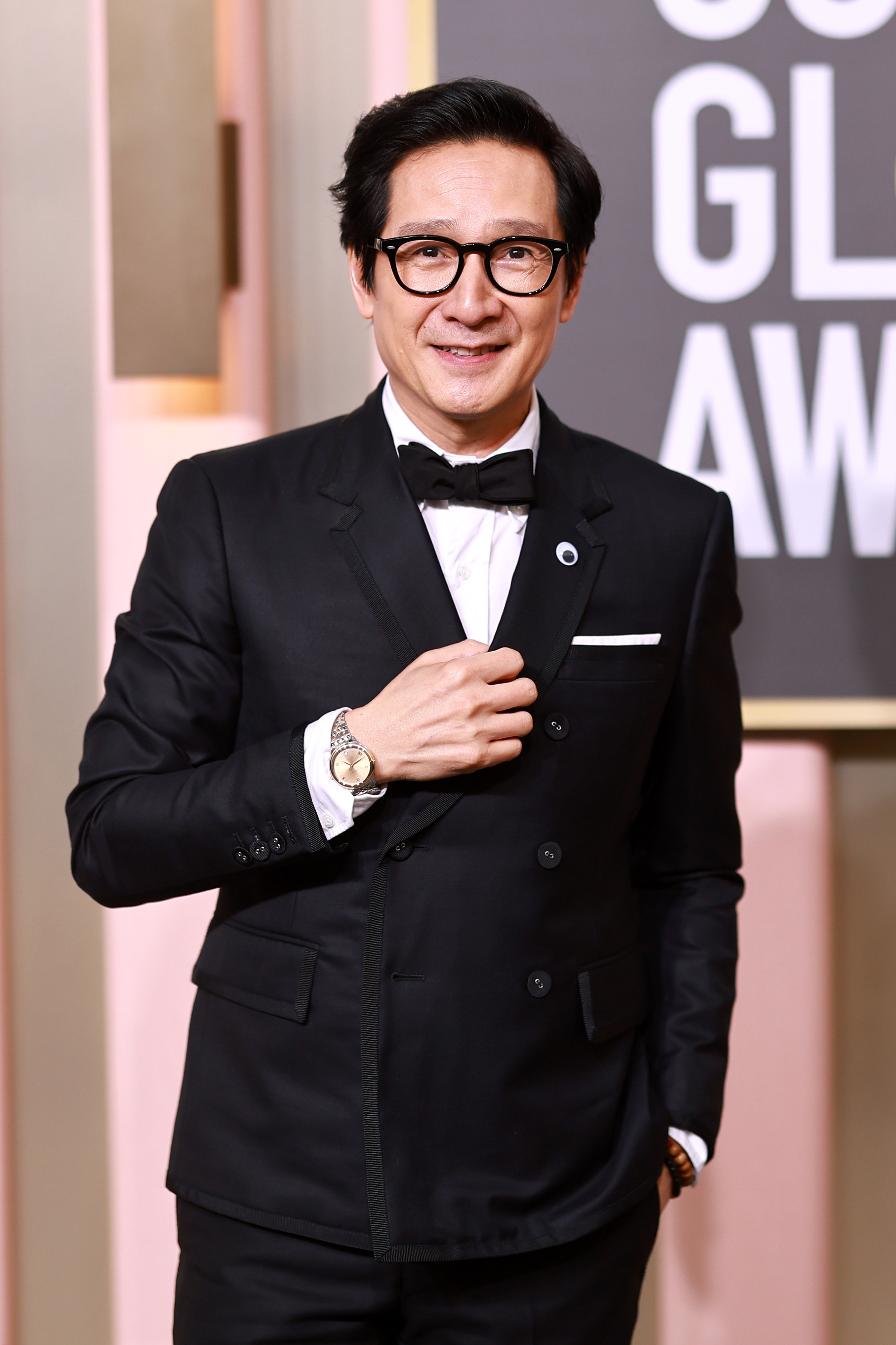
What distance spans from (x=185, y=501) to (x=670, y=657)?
51 centimetres

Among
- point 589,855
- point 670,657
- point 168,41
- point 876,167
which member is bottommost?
point 589,855

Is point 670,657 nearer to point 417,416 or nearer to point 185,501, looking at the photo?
point 417,416

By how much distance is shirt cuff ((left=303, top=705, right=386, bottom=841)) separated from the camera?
3.64ft

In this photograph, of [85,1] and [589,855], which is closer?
[589,855]

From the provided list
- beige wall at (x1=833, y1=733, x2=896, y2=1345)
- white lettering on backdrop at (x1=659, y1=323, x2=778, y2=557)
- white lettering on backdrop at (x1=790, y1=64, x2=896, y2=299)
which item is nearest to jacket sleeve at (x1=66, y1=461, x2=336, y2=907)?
white lettering on backdrop at (x1=659, y1=323, x2=778, y2=557)

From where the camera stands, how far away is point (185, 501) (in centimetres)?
124

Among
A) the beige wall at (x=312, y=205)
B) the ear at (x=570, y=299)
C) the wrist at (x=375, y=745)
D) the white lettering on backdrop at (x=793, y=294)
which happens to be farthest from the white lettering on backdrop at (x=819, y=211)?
the wrist at (x=375, y=745)

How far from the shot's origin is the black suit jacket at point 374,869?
1162mm

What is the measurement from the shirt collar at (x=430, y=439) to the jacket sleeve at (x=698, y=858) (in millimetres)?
215

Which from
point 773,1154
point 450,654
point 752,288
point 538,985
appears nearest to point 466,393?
point 450,654

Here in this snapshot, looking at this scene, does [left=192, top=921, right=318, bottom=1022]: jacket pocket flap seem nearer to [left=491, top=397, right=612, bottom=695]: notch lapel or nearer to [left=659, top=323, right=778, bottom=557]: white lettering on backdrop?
[left=491, top=397, right=612, bottom=695]: notch lapel

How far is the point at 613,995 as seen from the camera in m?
1.26

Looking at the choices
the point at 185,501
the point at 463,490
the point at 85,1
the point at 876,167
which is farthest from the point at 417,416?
the point at 85,1

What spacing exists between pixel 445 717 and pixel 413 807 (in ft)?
0.40
